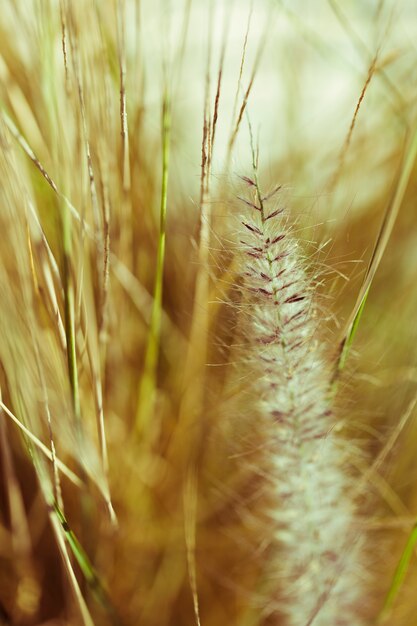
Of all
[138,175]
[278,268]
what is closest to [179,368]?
[138,175]

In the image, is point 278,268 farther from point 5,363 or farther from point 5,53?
point 5,53

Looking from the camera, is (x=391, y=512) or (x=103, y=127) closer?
(x=103, y=127)

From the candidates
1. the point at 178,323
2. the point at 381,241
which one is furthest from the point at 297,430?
the point at 178,323

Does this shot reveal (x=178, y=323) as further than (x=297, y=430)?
Yes

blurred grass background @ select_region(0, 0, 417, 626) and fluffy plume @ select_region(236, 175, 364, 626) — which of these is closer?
fluffy plume @ select_region(236, 175, 364, 626)

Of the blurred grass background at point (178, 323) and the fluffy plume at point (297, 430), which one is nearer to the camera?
the fluffy plume at point (297, 430)

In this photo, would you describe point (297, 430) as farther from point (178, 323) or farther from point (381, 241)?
point (178, 323)

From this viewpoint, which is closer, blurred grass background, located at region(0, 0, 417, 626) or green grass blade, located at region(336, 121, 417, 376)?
green grass blade, located at region(336, 121, 417, 376)

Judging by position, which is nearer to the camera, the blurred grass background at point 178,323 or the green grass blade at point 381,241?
the green grass blade at point 381,241
